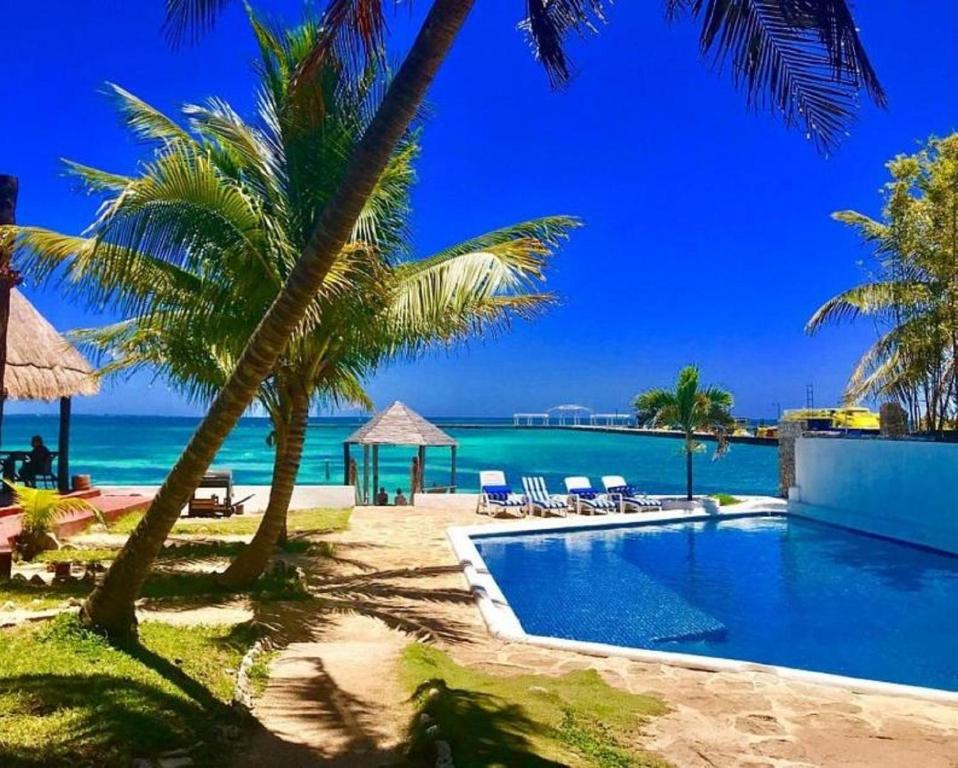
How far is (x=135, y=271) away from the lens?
328 inches

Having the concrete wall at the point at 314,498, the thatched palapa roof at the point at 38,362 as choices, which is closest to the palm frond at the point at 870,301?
the concrete wall at the point at 314,498

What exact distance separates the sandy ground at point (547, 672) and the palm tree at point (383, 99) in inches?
51.9

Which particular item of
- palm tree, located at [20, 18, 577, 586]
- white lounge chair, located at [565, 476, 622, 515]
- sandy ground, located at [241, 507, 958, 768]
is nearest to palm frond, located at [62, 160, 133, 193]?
palm tree, located at [20, 18, 577, 586]

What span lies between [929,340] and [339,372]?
39.7 ft

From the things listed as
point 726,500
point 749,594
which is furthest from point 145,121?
point 726,500

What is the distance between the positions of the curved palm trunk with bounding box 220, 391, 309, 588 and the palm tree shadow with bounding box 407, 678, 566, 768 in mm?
3975

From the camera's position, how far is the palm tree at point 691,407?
2003cm

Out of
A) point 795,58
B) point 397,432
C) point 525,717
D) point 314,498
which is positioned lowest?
point 525,717

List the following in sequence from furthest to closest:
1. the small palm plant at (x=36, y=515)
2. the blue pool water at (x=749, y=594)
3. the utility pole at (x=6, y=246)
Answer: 1. the small palm plant at (x=36, y=515)
2. the blue pool water at (x=749, y=594)
3. the utility pole at (x=6, y=246)

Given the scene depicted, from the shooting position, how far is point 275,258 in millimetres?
7789

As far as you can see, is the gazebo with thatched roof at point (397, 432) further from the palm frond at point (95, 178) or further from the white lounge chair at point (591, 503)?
the palm frond at point (95, 178)

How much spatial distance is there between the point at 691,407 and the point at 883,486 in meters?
5.21

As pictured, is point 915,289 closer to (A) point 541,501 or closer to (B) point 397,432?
(A) point 541,501

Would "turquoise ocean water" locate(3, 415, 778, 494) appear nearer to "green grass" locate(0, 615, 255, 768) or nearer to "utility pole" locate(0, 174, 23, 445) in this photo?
"utility pole" locate(0, 174, 23, 445)
